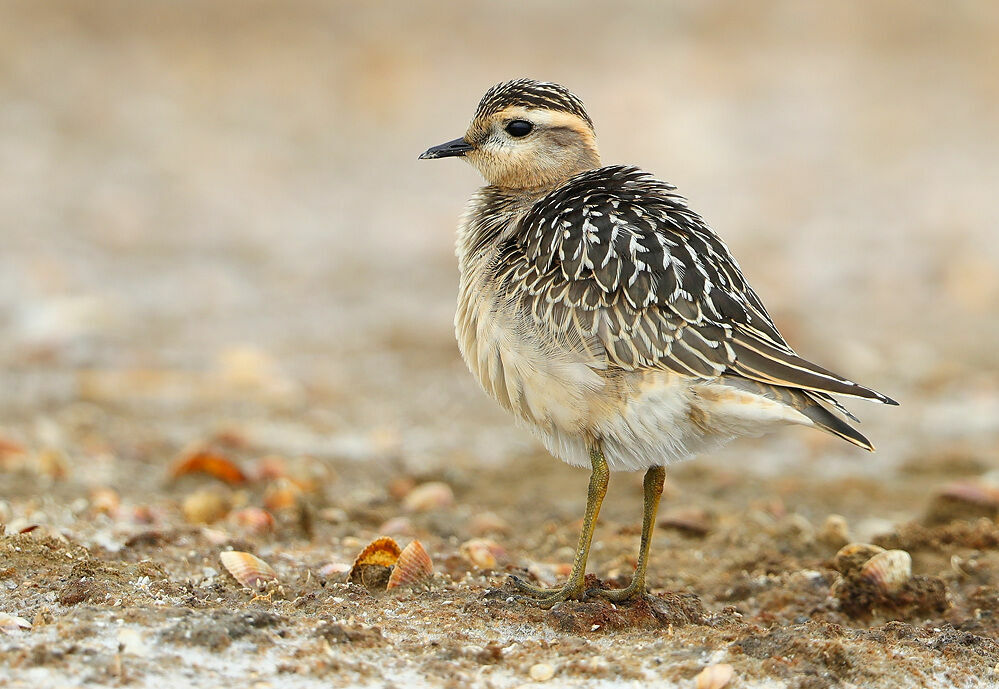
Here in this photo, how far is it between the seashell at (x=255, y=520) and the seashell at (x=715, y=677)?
237cm

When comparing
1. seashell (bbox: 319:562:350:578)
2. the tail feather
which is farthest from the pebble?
the tail feather

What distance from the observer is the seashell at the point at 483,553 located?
5082 millimetres

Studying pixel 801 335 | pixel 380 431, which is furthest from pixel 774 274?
pixel 380 431

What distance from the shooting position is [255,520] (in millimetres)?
5453

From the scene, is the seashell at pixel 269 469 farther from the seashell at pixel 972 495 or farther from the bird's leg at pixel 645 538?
the seashell at pixel 972 495

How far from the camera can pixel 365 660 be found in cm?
376

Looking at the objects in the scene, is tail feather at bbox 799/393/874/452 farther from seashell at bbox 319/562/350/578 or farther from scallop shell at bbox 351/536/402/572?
seashell at bbox 319/562/350/578

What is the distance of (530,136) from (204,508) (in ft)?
7.53

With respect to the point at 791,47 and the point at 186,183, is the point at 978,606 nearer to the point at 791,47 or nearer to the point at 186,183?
the point at 186,183

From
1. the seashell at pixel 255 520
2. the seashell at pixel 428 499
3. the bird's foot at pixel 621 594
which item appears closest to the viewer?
the bird's foot at pixel 621 594

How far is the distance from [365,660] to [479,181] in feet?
35.5

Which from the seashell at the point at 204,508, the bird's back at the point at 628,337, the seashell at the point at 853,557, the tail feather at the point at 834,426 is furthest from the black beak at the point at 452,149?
the seashell at the point at 853,557

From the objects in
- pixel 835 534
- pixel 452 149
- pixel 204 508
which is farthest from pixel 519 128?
pixel 835 534

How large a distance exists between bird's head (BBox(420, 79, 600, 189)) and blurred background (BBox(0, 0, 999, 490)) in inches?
92.3
